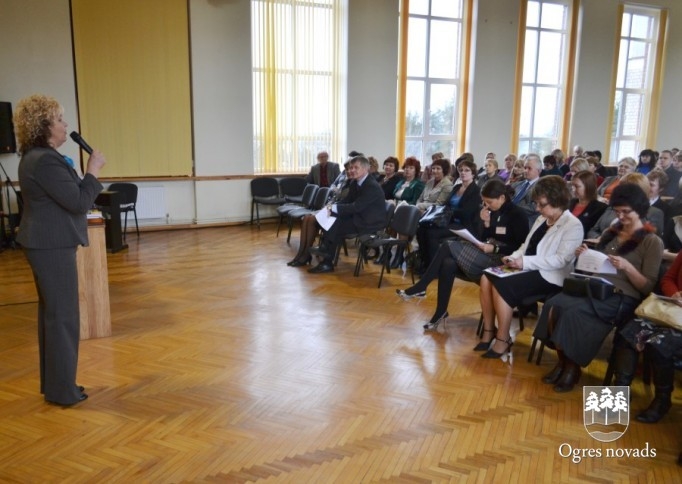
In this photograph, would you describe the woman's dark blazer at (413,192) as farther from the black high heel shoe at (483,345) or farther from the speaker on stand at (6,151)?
the speaker on stand at (6,151)

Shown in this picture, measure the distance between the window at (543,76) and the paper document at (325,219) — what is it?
6809mm

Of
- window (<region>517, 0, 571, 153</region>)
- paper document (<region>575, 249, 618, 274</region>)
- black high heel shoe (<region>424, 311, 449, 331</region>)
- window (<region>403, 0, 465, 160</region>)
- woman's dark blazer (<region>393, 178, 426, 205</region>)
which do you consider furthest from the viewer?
window (<region>517, 0, 571, 153</region>)

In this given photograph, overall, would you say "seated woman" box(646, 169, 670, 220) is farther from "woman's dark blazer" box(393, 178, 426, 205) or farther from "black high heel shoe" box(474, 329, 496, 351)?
"woman's dark blazer" box(393, 178, 426, 205)

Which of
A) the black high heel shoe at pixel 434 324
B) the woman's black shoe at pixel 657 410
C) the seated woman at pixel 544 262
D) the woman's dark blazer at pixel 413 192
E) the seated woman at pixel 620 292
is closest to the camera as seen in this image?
the woman's black shoe at pixel 657 410

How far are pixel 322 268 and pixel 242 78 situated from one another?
443 centimetres

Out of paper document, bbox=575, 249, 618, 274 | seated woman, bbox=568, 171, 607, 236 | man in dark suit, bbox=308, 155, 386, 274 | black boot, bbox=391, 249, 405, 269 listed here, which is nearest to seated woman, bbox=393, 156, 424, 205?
black boot, bbox=391, 249, 405, 269

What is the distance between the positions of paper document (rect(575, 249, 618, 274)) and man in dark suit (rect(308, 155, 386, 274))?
9.61 ft

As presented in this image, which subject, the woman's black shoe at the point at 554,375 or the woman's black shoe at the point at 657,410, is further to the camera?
the woman's black shoe at the point at 554,375

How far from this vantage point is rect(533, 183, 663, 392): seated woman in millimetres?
3293

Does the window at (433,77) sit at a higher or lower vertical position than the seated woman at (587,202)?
higher

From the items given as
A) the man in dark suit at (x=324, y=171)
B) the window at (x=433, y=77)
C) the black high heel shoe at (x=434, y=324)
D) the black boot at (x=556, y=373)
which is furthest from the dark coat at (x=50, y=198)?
the window at (x=433, y=77)

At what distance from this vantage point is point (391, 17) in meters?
10.1

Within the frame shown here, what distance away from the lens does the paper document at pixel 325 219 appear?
20.9 ft

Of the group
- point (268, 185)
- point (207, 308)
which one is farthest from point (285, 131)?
point (207, 308)
